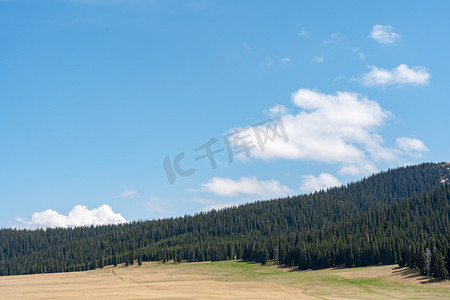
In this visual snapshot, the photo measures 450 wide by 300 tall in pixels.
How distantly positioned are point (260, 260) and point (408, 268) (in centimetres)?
7354

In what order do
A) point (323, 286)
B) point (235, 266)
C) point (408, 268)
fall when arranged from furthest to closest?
1. point (235, 266)
2. point (408, 268)
3. point (323, 286)

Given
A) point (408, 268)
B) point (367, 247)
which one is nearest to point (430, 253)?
point (408, 268)

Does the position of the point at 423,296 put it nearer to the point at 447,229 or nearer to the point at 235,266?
the point at 235,266

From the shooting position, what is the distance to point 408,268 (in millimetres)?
106125

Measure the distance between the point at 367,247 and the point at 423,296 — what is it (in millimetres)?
67248

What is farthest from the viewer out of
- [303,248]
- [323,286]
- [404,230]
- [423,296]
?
[404,230]

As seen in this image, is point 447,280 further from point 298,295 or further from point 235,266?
point 235,266

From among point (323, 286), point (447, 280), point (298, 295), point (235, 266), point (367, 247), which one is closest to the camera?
point (298, 295)

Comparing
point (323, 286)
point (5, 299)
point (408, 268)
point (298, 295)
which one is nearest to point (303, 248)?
point (408, 268)

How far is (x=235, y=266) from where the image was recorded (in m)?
168

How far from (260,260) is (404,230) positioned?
6013cm

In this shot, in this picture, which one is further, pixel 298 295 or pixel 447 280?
pixel 447 280

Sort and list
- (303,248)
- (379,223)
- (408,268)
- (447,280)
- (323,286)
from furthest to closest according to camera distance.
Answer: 1. (379,223)
2. (303,248)
3. (408,268)
4. (323,286)
5. (447,280)

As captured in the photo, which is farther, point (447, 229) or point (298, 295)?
point (447, 229)
